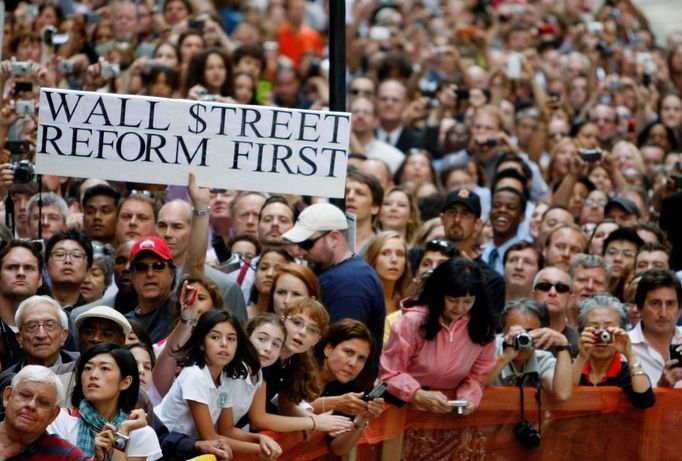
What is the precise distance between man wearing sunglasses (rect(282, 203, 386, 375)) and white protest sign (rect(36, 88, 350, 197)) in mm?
394

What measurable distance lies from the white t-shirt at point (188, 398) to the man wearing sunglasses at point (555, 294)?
294 centimetres

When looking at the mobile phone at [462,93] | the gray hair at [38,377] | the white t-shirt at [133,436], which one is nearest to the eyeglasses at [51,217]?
the white t-shirt at [133,436]

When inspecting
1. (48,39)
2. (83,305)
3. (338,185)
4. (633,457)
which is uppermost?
(48,39)

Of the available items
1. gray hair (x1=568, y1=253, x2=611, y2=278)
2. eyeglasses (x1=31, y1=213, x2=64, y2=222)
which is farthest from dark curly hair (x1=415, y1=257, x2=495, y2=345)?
eyeglasses (x1=31, y1=213, x2=64, y2=222)

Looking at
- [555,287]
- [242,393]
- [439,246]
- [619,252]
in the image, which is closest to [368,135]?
[619,252]

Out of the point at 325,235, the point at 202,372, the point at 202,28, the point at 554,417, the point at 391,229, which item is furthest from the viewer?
the point at 202,28

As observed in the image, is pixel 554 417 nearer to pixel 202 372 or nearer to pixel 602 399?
pixel 602 399

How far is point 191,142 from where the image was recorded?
31.4 ft

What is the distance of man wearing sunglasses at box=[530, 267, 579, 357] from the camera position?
1065 cm

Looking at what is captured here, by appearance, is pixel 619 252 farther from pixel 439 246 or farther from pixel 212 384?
pixel 212 384

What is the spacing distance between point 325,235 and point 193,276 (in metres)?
0.86

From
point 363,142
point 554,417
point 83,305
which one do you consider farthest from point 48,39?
point 554,417

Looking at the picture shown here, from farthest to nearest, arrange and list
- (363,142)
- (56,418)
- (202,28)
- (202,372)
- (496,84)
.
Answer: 1. (496,84)
2. (202,28)
3. (363,142)
4. (202,372)
5. (56,418)

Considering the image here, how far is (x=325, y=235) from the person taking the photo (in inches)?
392
